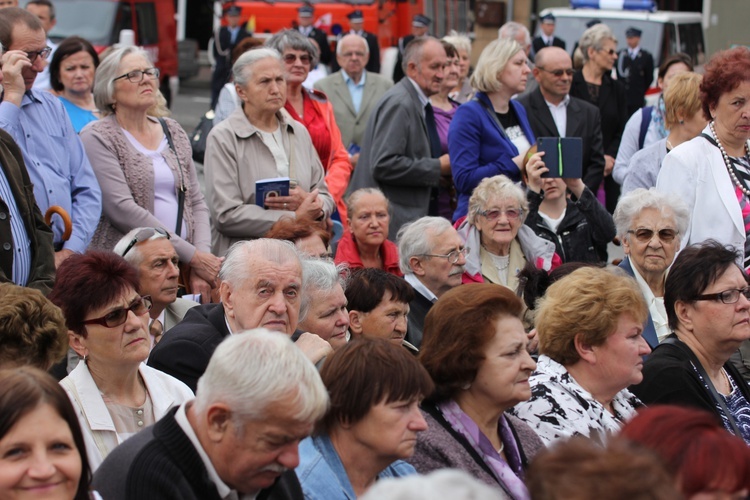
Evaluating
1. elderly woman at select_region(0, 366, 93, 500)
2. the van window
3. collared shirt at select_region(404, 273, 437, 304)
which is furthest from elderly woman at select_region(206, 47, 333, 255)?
the van window

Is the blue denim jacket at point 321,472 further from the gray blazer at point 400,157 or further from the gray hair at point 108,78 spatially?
the gray blazer at point 400,157

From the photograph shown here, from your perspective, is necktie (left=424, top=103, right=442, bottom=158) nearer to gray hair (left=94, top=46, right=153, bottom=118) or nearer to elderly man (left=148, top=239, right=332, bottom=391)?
gray hair (left=94, top=46, right=153, bottom=118)

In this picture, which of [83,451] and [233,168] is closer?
[83,451]

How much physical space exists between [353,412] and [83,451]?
0.84m

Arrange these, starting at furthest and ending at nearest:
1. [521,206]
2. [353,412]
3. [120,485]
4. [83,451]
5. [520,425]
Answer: [521,206]
[520,425]
[353,412]
[120,485]
[83,451]

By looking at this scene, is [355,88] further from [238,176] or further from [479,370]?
[479,370]

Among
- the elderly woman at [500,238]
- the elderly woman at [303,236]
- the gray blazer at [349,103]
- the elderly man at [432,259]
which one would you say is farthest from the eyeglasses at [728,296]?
the gray blazer at [349,103]

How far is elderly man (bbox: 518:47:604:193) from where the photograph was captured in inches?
329

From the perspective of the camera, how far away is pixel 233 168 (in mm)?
6668

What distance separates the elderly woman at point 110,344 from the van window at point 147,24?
55.2 feet

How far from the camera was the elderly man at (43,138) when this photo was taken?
18.6ft

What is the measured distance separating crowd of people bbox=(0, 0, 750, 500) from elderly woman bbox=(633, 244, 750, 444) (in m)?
0.01

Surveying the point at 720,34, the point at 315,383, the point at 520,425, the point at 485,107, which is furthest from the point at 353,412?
the point at 720,34

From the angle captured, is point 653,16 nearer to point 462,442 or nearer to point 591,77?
point 591,77
